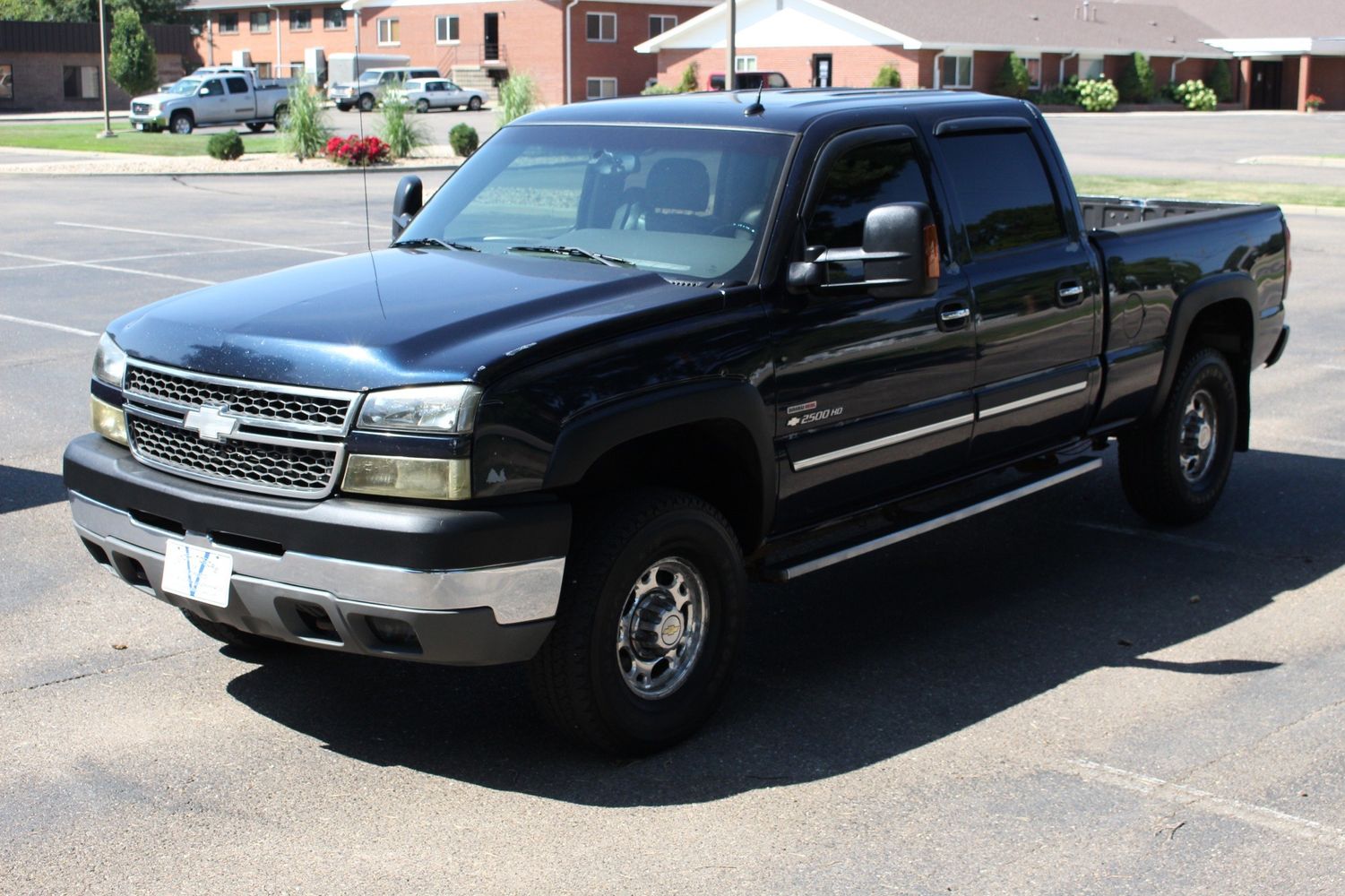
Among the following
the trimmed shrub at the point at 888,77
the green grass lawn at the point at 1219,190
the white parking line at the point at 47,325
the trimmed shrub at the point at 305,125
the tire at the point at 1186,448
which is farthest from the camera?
the trimmed shrub at the point at 888,77

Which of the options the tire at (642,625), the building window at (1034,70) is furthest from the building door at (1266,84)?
the tire at (642,625)

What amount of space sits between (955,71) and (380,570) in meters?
63.1

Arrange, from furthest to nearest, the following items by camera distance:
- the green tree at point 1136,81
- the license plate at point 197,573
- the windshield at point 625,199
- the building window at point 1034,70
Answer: the green tree at point 1136,81 < the building window at point 1034,70 < the windshield at point 625,199 < the license plate at point 197,573

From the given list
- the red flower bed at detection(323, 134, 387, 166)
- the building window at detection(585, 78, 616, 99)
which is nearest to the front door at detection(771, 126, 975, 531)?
the red flower bed at detection(323, 134, 387, 166)

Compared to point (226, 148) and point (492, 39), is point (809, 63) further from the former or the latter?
point (226, 148)

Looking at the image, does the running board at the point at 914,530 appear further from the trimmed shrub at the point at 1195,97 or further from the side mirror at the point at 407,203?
the trimmed shrub at the point at 1195,97

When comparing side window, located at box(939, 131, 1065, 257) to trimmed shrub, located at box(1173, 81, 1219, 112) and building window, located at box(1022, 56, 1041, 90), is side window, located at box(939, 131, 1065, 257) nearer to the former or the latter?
building window, located at box(1022, 56, 1041, 90)

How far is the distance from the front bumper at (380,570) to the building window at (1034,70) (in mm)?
67086

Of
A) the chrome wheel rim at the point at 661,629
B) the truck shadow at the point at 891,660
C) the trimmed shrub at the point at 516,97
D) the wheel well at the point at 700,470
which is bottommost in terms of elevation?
the truck shadow at the point at 891,660

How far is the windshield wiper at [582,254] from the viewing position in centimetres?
552

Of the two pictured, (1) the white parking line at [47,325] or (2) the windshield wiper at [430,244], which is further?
(1) the white parking line at [47,325]

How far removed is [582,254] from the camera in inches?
221

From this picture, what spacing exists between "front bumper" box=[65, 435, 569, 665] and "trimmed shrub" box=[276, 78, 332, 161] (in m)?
34.0

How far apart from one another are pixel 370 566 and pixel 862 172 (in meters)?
2.51
